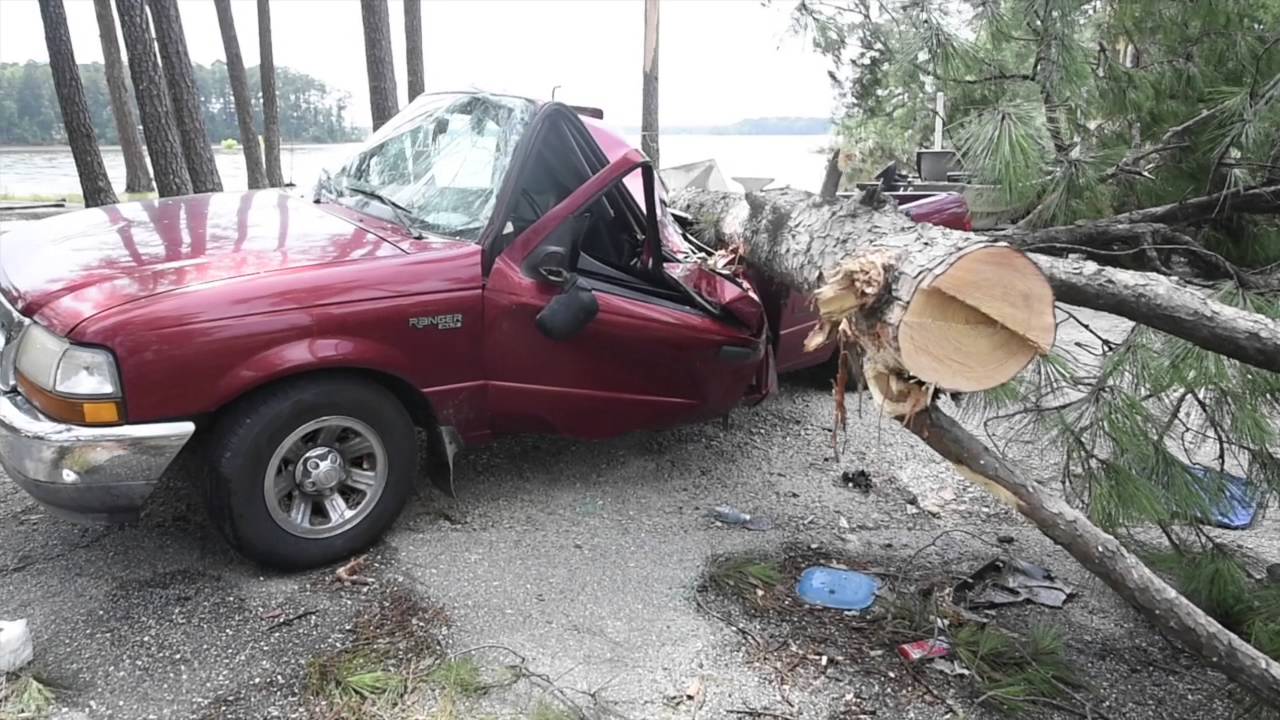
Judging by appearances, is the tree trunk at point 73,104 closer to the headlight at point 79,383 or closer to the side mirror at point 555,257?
the headlight at point 79,383

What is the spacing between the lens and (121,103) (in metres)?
15.3

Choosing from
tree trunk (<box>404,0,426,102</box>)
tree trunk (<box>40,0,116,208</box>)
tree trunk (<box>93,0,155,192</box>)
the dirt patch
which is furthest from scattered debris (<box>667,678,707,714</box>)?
tree trunk (<box>93,0,155,192</box>)

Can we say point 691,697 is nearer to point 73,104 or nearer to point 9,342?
point 9,342

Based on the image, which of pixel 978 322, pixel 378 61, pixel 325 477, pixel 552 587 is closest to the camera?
pixel 978 322

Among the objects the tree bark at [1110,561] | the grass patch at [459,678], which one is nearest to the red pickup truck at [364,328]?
the grass patch at [459,678]

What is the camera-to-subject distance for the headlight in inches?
105

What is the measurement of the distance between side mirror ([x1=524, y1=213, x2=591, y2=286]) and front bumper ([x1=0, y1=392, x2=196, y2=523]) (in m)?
1.35

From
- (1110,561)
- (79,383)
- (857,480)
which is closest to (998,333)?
(1110,561)

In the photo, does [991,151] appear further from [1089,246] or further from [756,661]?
[756,661]

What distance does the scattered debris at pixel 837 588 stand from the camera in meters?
3.27

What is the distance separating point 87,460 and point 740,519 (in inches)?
100

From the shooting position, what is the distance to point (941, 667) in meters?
2.89

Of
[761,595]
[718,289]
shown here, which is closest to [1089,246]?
[718,289]

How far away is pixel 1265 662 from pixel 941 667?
900 millimetres
